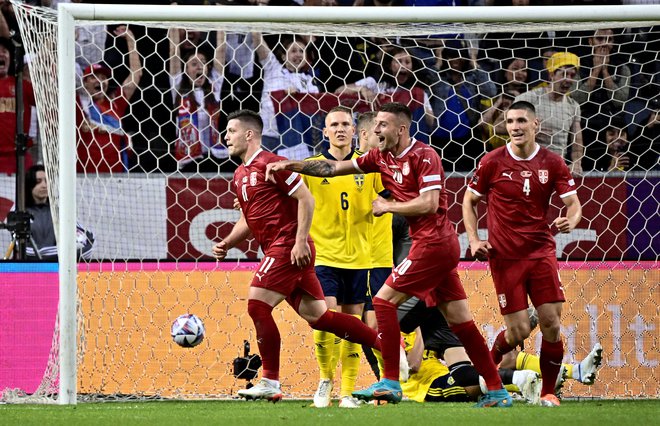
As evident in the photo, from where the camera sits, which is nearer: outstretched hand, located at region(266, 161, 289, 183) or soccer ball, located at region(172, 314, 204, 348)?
outstretched hand, located at region(266, 161, 289, 183)

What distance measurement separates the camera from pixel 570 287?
352 inches

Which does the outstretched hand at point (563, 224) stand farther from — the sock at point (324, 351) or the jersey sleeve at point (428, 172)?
the sock at point (324, 351)

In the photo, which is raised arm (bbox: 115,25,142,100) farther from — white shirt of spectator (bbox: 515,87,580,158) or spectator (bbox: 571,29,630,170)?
spectator (bbox: 571,29,630,170)

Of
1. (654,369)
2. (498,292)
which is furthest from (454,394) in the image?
(654,369)

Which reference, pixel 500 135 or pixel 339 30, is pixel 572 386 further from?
pixel 339 30

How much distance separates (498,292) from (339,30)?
7.79 feet

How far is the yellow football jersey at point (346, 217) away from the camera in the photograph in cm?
823

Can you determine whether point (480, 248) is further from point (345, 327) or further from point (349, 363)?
point (349, 363)

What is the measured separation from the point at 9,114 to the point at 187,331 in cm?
285

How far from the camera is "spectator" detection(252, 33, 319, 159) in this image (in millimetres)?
9797

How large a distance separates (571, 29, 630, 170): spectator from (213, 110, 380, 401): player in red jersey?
10.3ft

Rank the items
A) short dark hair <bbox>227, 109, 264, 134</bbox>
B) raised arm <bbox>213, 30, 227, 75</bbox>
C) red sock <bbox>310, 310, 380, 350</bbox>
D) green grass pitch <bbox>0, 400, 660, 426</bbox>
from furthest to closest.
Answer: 1. raised arm <bbox>213, 30, 227, 75</bbox>
2. short dark hair <bbox>227, 109, 264, 134</bbox>
3. red sock <bbox>310, 310, 380, 350</bbox>
4. green grass pitch <bbox>0, 400, 660, 426</bbox>

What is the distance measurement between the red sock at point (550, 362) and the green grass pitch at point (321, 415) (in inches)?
12.5

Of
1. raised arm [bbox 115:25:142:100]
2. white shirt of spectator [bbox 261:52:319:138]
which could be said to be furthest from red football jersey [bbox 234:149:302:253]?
raised arm [bbox 115:25:142:100]
